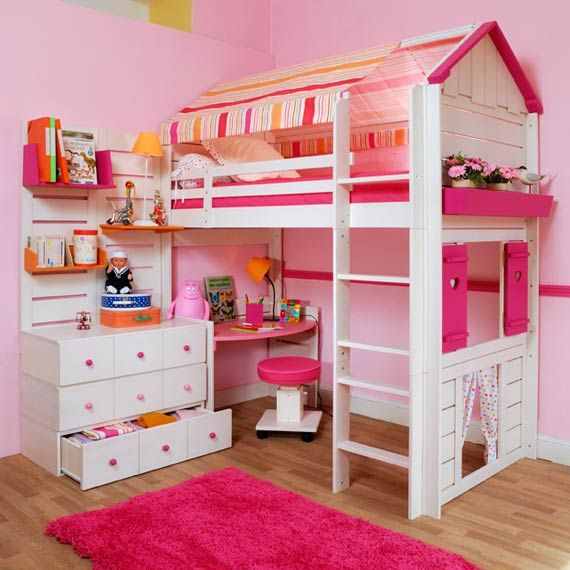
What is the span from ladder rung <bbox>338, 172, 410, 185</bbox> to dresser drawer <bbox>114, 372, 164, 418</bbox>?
150cm

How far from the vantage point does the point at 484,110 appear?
3193 millimetres

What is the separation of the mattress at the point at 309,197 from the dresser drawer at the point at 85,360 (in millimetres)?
995

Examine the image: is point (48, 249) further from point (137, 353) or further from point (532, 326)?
point (532, 326)

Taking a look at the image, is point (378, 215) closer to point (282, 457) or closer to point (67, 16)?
point (282, 457)

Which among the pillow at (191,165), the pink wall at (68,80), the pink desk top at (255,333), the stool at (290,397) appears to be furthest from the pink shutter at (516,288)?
the pink wall at (68,80)

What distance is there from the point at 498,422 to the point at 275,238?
2172 mm

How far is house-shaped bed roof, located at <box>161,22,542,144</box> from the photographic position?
10.4 feet

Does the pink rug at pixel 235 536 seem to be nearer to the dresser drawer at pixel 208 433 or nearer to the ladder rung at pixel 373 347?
the dresser drawer at pixel 208 433

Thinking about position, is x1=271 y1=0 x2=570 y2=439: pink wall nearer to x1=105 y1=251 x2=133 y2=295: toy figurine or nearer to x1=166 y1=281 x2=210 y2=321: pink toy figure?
x1=166 y1=281 x2=210 y2=321: pink toy figure

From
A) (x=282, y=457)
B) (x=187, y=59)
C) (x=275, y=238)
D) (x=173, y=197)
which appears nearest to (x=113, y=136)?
(x=173, y=197)

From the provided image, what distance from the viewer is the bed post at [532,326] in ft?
11.5

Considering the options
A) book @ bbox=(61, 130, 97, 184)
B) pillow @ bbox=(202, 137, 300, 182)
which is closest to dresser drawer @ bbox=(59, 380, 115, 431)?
book @ bbox=(61, 130, 97, 184)

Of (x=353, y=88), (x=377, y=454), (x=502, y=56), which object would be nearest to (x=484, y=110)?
(x=502, y=56)

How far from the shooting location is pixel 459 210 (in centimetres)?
279
